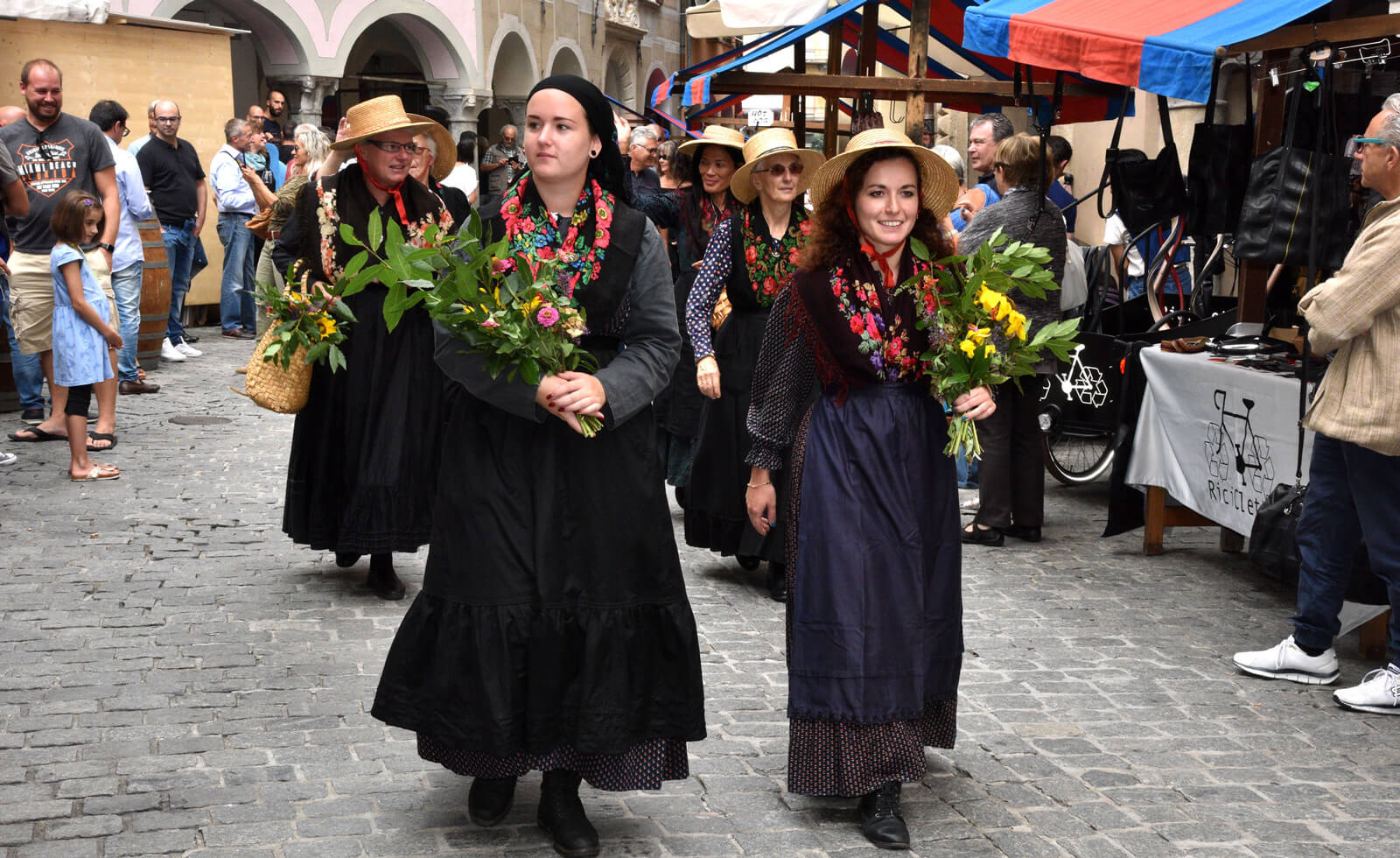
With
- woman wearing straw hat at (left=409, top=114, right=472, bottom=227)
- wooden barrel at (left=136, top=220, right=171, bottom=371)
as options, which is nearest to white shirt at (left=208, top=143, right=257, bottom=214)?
wooden barrel at (left=136, top=220, right=171, bottom=371)

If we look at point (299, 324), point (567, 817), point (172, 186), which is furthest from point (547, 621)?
point (172, 186)

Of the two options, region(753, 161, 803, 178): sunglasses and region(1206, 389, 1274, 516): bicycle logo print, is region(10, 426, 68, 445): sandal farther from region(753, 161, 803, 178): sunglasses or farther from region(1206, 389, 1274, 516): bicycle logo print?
region(1206, 389, 1274, 516): bicycle logo print

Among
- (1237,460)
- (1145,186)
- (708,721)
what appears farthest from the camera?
(1145,186)

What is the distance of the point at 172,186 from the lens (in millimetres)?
13914

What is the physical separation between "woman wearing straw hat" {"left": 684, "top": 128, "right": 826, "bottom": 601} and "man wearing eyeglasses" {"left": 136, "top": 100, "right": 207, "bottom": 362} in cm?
820

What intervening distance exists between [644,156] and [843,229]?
8309mm

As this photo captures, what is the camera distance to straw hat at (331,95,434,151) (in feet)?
20.3

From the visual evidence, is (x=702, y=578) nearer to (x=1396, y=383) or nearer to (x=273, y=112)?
(x=1396, y=383)

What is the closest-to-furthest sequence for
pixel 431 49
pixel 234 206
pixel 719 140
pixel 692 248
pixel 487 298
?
pixel 487 298 < pixel 719 140 < pixel 692 248 < pixel 234 206 < pixel 431 49

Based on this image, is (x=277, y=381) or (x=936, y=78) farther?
(x=936, y=78)

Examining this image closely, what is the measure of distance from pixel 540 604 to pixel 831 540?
826 millimetres

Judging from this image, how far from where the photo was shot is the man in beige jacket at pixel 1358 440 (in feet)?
16.8

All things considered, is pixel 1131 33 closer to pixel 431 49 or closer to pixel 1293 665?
pixel 1293 665

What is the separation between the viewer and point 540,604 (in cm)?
384
